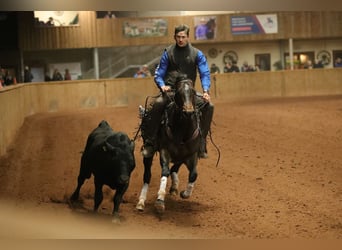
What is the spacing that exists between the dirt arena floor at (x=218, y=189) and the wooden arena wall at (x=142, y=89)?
7196 millimetres

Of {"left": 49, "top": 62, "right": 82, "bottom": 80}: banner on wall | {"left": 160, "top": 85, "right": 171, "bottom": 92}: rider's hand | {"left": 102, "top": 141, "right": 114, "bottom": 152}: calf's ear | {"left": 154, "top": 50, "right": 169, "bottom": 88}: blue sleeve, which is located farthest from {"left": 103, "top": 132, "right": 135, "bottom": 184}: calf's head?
{"left": 49, "top": 62, "right": 82, "bottom": 80}: banner on wall

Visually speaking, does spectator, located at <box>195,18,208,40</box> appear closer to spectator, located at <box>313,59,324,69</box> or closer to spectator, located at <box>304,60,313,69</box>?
spectator, located at <box>304,60,313,69</box>

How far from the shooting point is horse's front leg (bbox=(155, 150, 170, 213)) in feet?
27.0

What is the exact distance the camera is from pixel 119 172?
796 centimetres

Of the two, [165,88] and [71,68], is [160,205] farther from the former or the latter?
[71,68]

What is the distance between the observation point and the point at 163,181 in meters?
8.38

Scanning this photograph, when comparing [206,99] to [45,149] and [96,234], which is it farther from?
[45,149]

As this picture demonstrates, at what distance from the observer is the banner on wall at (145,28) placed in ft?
103

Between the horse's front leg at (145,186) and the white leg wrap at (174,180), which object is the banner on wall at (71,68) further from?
the horse's front leg at (145,186)

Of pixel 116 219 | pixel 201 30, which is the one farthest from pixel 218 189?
pixel 201 30

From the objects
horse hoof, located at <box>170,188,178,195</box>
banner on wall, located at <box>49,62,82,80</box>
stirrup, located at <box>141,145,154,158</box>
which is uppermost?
banner on wall, located at <box>49,62,82,80</box>

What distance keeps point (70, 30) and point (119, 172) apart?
78.0 ft

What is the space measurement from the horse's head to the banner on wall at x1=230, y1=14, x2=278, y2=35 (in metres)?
24.4

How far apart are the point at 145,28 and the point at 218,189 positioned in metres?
22.1
